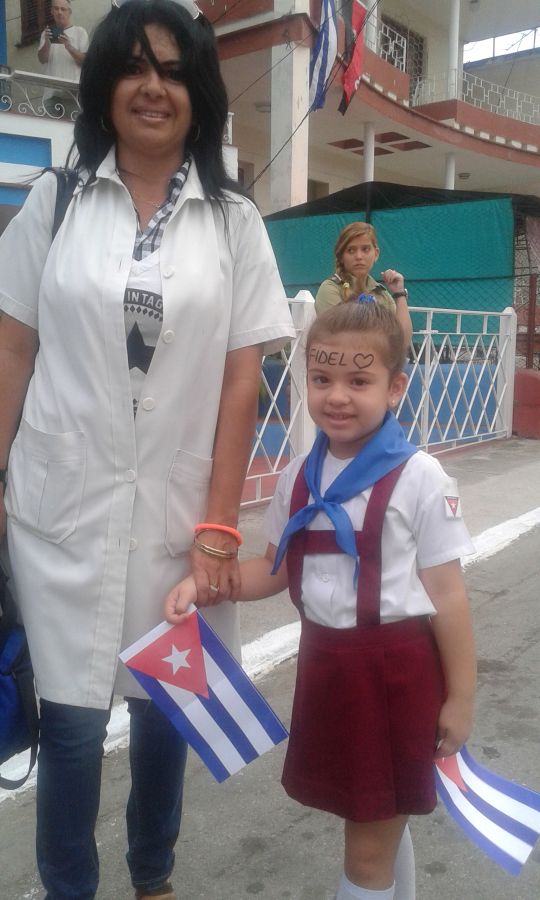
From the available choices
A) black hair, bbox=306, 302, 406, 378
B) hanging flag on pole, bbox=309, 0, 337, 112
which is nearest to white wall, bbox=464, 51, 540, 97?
hanging flag on pole, bbox=309, 0, 337, 112

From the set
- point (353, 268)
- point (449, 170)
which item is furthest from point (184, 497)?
point (449, 170)

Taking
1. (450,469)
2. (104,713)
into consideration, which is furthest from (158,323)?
(450,469)

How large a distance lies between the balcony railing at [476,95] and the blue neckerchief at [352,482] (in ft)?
49.8

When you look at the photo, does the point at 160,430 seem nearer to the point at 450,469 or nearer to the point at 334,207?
the point at 450,469

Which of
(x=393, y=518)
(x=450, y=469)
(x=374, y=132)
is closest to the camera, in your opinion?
(x=393, y=518)

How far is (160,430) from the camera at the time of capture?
4.92 feet

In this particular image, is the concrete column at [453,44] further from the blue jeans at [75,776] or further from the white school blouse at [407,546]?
the blue jeans at [75,776]

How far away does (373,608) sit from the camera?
143 centimetres

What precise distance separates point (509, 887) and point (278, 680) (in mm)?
1260

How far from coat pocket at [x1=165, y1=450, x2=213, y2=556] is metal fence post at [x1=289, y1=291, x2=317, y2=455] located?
12.7 ft

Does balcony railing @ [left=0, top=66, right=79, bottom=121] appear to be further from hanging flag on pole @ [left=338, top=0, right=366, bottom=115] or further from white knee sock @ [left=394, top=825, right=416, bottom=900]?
white knee sock @ [left=394, top=825, right=416, bottom=900]

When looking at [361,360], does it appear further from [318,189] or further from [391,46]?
[391,46]

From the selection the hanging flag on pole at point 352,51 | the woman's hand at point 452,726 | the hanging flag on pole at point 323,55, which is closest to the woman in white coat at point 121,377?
the woman's hand at point 452,726

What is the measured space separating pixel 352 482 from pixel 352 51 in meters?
9.51
